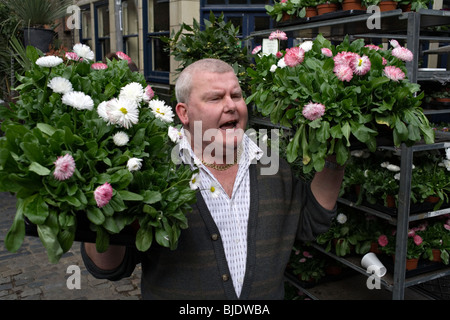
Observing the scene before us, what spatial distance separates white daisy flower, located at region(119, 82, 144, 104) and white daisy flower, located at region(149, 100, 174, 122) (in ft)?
0.29

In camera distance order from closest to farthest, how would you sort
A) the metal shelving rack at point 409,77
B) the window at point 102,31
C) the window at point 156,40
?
the metal shelving rack at point 409,77
the window at point 156,40
the window at point 102,31

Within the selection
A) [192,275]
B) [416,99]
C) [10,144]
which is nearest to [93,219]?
[10,144]

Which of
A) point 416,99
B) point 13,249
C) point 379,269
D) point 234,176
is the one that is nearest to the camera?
point 13,249

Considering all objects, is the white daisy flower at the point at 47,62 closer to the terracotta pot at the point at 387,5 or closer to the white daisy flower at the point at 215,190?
the white daisy flower at the point at 215,190

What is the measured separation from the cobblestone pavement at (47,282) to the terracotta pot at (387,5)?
327 centimetres

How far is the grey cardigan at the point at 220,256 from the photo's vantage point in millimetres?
1818

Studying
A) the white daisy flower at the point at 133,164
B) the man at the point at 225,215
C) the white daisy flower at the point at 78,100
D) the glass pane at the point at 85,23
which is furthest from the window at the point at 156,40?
the white daisy flower at the point at 133,164

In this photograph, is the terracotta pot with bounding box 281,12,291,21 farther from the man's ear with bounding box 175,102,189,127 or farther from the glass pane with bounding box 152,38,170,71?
the glass pane with bounding box 152,38,170,71

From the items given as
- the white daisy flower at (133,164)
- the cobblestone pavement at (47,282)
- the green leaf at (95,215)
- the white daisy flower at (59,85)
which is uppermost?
the white daisy flower at (59,85)

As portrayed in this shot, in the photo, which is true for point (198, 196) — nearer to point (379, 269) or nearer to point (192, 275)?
point (192, 275)

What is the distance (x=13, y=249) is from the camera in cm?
125

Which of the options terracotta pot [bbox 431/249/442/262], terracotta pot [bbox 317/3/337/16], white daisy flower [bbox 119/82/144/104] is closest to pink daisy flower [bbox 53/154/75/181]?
white daisy flower [bbox 119/82/144/104]

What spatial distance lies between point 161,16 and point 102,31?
12.3ft
